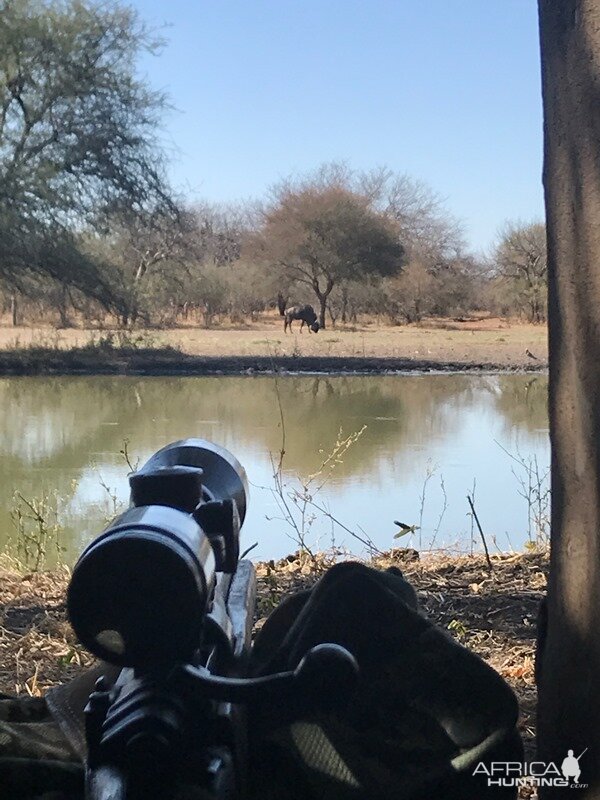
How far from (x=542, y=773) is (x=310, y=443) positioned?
841 cm

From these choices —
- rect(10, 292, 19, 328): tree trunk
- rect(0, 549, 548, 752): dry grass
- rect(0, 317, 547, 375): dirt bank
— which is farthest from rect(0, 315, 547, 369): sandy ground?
rect(0, 549, 548, 752): dry grass

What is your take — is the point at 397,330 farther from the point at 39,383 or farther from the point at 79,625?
the point at 79,625

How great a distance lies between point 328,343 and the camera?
27.1m

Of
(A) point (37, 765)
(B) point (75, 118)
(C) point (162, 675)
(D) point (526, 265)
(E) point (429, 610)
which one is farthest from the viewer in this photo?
(D) point (526, 265)

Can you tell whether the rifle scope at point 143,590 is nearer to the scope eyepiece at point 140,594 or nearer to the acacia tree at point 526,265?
the scope eyepiece at point 140,594

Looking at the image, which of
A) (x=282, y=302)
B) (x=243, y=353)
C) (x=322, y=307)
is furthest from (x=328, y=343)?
(x=282, y=302)

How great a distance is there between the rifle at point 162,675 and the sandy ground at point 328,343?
18.5 metres

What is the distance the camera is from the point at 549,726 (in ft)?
6.47

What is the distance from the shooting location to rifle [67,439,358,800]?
5.40 feet

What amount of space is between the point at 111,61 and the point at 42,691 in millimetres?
21237

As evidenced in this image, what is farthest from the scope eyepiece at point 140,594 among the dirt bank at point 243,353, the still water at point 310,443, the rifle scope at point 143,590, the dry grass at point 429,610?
the dirt bank at point 243,353

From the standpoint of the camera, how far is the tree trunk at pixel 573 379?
1.85 meters

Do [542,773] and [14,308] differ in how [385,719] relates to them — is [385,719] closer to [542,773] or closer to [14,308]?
[542,773]

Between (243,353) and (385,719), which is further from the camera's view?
(243,353)
